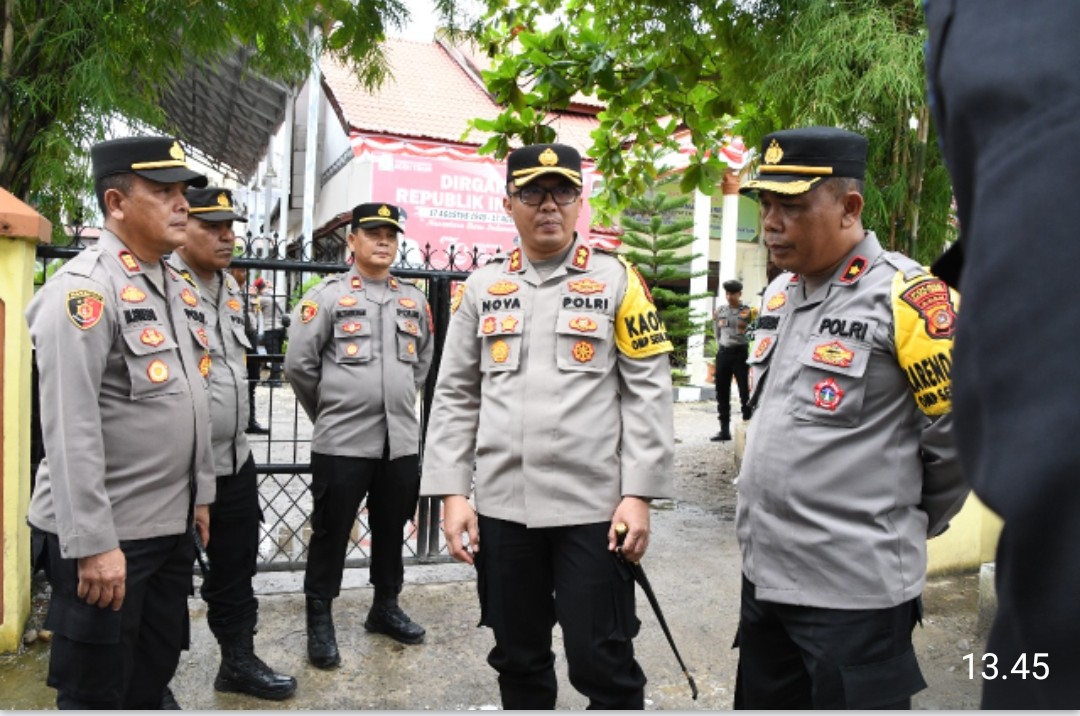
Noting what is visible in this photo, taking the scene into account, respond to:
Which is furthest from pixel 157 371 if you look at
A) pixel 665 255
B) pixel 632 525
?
pixel 665 255

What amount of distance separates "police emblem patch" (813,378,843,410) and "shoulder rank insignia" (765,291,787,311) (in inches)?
16.1

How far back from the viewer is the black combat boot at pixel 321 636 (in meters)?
3.77

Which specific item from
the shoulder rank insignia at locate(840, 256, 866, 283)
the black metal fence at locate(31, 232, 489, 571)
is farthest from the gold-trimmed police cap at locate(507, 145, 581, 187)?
the black metal fence at locate(31, 232, 489, 571)

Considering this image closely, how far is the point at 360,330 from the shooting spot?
4.04 m

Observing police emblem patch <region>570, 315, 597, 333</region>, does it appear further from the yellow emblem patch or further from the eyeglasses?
the eyeglasses

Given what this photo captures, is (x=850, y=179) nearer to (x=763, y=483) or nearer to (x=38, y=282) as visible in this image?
(x=763, y=483)

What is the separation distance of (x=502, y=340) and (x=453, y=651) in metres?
1.86

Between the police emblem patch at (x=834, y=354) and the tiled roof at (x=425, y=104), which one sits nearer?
the police emblem patch at (x=834, y=354)

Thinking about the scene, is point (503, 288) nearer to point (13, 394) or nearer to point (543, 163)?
point (543, 163)

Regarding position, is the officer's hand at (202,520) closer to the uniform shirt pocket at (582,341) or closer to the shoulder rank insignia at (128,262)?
the shoulder rank insignia at (128,262)

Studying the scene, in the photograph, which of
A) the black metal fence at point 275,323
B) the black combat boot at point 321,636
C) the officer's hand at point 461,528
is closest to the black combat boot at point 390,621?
the black combat boot at point 321,636

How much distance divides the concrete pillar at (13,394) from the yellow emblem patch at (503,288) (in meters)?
2.18

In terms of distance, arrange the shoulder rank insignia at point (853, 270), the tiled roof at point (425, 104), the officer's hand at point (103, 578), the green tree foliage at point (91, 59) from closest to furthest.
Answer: the shoulder rank insignia at point (853, 270) < the officer's hand at point (103, 578) < the green tree foliage at point (91, 59) < the tiled roof at point (425, 104)

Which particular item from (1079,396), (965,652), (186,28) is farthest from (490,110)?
(1079,396)
